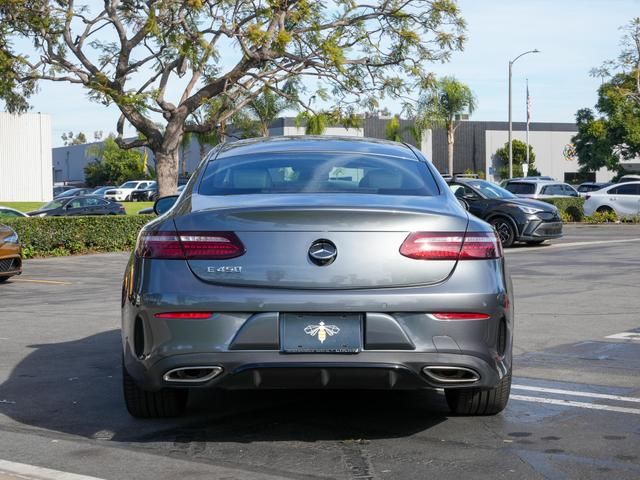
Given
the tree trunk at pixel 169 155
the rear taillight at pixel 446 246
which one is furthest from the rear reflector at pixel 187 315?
the tree trunk at pixel 169 155

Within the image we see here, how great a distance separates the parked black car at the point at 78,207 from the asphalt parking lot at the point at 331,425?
84.0 ft

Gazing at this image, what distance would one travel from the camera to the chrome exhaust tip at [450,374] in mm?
5156

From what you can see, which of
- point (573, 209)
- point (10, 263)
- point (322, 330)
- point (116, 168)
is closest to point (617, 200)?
point (573, 209)

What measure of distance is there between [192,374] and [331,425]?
1034 millimetres

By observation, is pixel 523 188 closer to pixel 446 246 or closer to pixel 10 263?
pixel 10 263

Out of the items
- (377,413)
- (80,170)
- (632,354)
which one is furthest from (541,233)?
(80,170)

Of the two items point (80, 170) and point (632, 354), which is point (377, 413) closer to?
point (632, 354)

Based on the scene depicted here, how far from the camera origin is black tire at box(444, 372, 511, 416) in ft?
19.5

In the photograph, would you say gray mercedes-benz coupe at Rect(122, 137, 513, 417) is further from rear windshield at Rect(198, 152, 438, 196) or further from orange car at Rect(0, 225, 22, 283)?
orange car at Rect(0, 225, 22, 283)

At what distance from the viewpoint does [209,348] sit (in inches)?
201

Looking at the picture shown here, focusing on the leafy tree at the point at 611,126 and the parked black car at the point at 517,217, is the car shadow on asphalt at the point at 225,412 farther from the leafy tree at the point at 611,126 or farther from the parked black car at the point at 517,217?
the leafy tree at the point at 611,126

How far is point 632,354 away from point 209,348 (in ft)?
15.0

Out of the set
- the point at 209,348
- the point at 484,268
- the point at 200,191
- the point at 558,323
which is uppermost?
the point at 200,191

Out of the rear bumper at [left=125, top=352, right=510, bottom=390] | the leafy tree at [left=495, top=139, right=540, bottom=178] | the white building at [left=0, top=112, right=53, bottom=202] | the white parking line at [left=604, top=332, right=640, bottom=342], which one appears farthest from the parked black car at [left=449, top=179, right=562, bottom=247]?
the leafy tree at [left=495, top=139, right=540, bottom=178]
